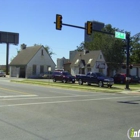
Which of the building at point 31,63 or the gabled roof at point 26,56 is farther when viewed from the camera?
the gabled roof at point 26,56

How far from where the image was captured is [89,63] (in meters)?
55.6

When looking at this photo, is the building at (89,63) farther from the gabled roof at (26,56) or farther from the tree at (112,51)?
the gabled roof at (26,56)

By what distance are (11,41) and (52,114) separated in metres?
77.0

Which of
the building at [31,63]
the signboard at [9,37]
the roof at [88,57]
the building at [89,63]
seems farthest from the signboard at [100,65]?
the signboard at [9,37]

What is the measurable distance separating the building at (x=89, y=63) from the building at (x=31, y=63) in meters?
8.05

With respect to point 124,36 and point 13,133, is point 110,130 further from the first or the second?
point 124,36

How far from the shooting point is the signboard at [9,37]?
83731 millimetres

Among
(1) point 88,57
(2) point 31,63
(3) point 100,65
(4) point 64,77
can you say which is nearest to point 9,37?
(2) point 31,63

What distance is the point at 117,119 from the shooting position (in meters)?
10.2

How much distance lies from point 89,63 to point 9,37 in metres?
39.5

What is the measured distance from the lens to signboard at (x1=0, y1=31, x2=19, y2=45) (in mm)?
83731

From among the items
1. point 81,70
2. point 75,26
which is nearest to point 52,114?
point 75,26

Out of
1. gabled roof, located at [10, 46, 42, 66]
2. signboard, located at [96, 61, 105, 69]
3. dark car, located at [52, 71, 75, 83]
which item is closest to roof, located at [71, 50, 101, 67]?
signboard, located at [96, 61, 105, 69]

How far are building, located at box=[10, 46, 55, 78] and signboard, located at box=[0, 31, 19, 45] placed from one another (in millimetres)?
20540
